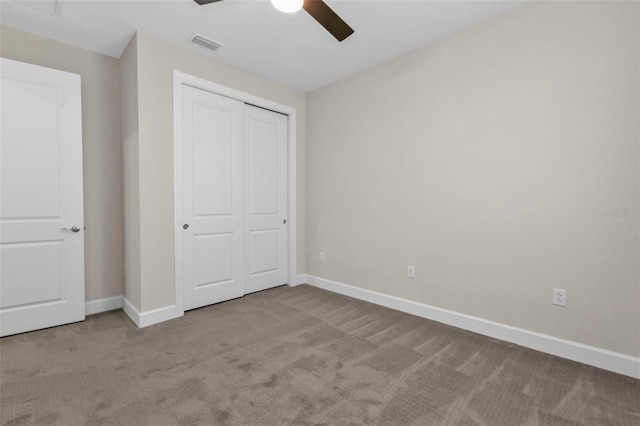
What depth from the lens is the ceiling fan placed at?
168 cm

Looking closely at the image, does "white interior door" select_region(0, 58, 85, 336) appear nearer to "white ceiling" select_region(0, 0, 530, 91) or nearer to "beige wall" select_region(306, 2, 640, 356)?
"white ceiling" select_region(0, 0, 530, 91)

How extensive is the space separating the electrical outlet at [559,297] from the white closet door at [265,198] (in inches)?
116

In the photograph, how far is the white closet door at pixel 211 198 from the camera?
10.1ft

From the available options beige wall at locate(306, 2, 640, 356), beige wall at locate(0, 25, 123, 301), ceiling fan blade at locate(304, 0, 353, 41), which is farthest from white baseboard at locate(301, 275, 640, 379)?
beige wall at locate(0, 25, 123, 301)

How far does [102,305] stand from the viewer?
3.09 metres

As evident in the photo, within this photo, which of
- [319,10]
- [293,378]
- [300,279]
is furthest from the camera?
[300,279]

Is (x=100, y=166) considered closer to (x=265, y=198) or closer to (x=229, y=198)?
(x=229, y=198)

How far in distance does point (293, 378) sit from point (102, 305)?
7.87ft

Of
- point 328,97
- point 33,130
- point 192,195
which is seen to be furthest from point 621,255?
point 33,130

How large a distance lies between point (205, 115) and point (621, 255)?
3705 millimetres

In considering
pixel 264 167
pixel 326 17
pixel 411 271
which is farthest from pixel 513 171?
pixel 264 167

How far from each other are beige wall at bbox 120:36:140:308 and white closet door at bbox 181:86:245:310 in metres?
0.41

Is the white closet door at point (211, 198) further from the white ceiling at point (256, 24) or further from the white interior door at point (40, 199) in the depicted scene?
the white interior door at point (40, 199)

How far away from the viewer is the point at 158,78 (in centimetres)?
280
